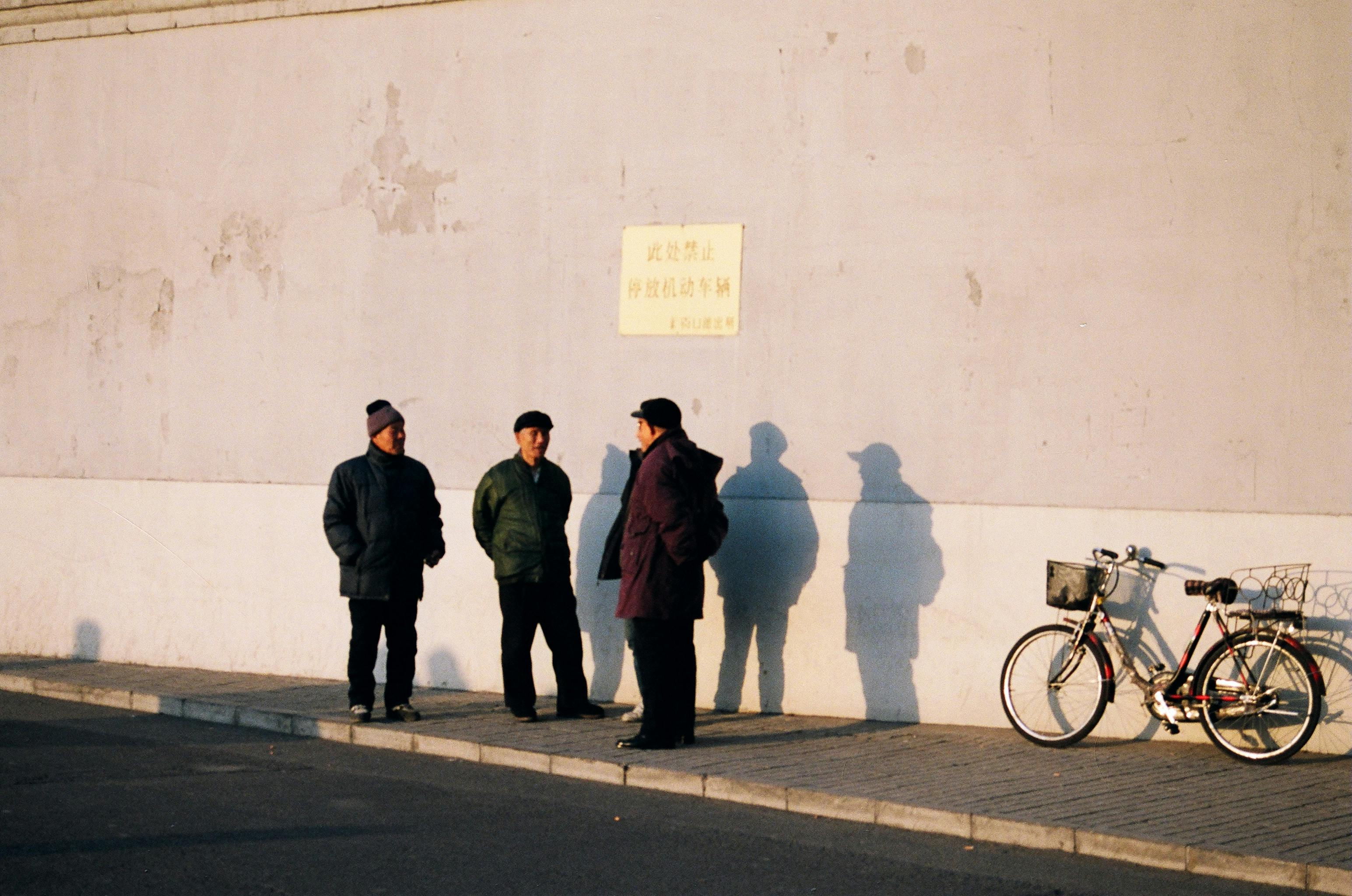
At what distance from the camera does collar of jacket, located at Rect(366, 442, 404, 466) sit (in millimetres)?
10289

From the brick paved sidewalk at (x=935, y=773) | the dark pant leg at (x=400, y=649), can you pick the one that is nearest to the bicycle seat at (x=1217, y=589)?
the brick paved sidewalk at (x=935, y=773)

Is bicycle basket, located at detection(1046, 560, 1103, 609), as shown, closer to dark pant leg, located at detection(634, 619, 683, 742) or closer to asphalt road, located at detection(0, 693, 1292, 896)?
dark pant leg, located at detection(634, 619, 683, 742)

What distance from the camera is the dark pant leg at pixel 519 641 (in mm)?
10266

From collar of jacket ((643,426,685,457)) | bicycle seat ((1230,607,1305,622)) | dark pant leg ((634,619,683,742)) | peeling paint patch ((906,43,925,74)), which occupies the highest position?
peeling paint patch ((906,43,925,74))

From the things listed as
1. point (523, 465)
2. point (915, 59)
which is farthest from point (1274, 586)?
point (523, 465)

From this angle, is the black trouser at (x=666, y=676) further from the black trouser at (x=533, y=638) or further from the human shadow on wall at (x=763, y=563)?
the human shadow on wall at (x=763, y=563)

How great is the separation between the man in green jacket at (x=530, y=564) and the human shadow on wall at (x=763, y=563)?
1.08 metres

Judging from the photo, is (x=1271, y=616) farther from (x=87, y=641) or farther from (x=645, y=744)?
(x=87, y=641)

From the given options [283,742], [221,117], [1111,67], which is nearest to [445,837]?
[283,742]

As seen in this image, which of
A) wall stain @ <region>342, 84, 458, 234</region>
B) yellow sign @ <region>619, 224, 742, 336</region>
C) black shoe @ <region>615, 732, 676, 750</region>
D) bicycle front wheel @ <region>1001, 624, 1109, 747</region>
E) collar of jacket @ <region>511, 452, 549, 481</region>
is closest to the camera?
black shoe @ <region>615, 732, 676, 750</region>

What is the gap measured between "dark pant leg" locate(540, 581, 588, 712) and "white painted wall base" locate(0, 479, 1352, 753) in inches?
35.1

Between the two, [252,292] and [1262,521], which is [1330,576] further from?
[252,292]

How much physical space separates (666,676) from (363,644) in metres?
2.18

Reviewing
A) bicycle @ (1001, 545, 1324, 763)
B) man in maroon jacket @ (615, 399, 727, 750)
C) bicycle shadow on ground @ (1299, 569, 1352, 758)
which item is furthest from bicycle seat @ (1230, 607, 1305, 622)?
man in maroon jacket @ (615, 399, 727, 750)
